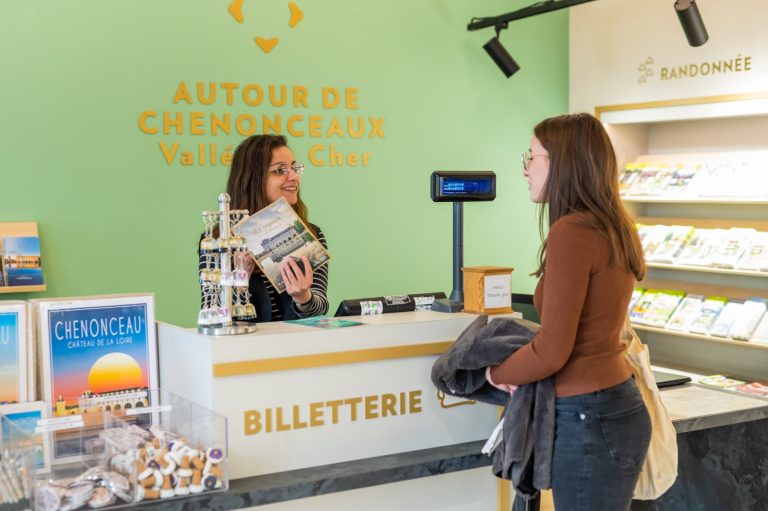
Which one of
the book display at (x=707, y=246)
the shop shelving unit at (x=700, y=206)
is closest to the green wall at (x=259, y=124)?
the shop shelving unit at (x=700, y=206)

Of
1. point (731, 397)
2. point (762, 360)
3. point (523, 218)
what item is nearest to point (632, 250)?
point (731, 397)

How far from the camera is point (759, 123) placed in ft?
17.9

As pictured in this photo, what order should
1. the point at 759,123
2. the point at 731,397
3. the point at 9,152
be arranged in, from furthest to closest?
the point at 759,123 < the point at 9,152 < the point at 731,397

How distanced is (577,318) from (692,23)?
3313 mm

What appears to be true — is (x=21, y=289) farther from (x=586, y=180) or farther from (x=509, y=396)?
(x=586, y=180)

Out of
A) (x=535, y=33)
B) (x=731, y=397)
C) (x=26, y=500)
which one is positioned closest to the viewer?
(x=26, y=500)

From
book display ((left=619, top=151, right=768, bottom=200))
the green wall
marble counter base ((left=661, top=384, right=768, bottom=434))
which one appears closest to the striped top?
marble counter base ((left=661, top=384, right=768, bottom=434))

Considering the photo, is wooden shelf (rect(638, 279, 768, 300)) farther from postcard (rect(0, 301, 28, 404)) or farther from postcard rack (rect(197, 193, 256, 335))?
postcard (rect(0, 301, 28, 404))

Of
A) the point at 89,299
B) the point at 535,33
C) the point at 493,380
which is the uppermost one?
the point at 535,33

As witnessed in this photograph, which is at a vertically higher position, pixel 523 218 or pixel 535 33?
pixel 535 33

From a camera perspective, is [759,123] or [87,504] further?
[759,123]

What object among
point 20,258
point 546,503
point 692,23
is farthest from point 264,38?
point 546,503

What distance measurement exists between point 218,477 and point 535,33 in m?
4.99

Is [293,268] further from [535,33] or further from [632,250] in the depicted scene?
[535,33]
